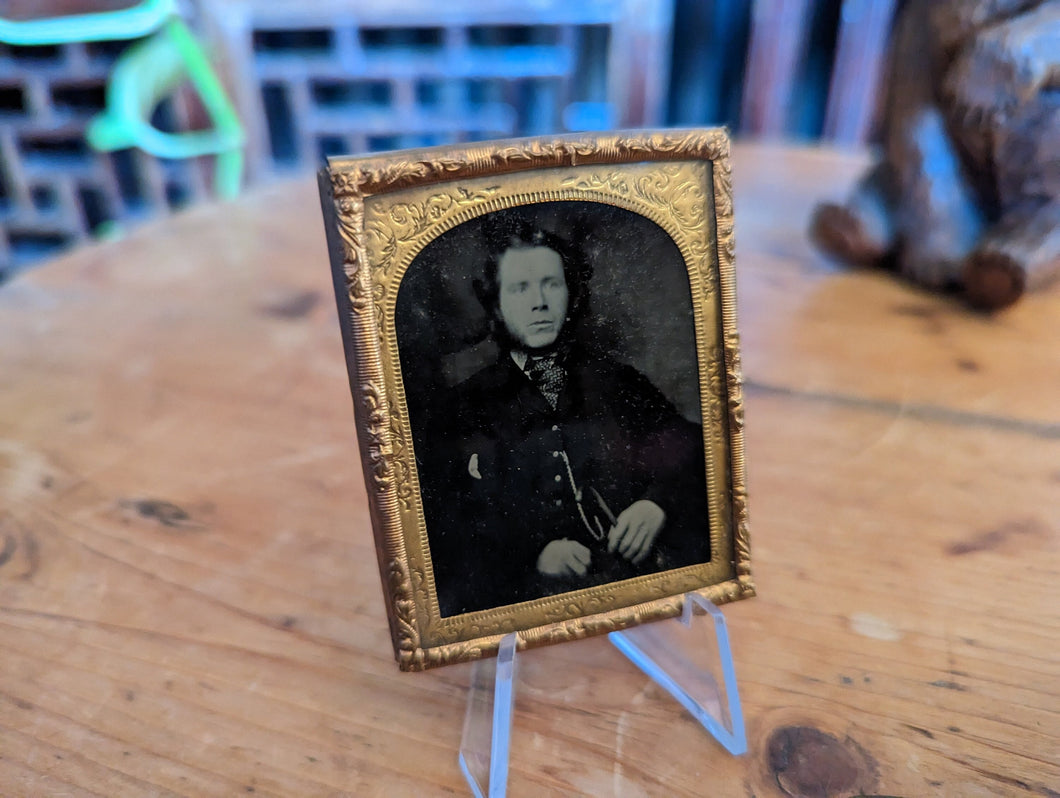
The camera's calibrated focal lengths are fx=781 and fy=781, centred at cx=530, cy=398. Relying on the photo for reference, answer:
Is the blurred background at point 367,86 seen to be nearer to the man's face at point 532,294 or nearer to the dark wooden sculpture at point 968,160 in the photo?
the dark wooden sculpture at point 968,160


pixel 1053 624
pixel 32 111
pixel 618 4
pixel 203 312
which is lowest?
pixel 1053 624

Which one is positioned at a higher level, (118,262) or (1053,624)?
(118,262)

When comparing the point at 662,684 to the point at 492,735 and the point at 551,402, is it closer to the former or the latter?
the point at 492,735

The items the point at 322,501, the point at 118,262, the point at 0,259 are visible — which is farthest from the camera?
the point at 0,259

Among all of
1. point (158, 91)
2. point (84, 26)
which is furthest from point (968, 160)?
point (158, 91)

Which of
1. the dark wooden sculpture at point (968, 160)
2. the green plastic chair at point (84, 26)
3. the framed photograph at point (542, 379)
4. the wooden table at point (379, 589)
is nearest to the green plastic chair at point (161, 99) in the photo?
the green plastic chair at point (84, 26)

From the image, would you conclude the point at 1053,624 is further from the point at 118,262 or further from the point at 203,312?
the point at 118,262

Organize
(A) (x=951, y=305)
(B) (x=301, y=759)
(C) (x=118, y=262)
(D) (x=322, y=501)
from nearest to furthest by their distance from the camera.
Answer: (B) (x=301, y=759), (D) (x=322, y=501), (A) (x=951, y=305), (C) (x=118, y=262)

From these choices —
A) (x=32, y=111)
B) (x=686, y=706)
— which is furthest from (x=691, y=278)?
(x=32, y=111)
